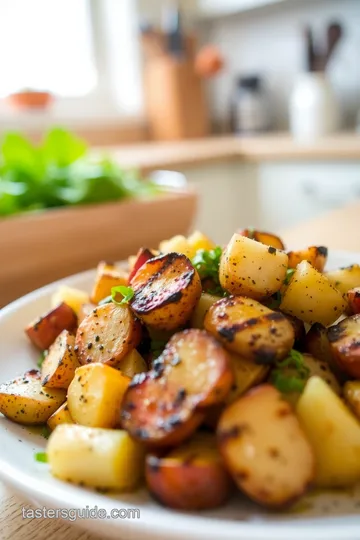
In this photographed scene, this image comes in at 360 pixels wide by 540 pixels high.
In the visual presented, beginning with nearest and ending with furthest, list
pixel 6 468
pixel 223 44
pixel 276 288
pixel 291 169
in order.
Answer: pixel 6 468
pixel 276 288
pixel 291 169
pixel 223 44

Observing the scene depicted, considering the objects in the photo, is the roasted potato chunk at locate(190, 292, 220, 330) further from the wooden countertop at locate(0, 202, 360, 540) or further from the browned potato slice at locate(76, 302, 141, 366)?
the wooden countertop at locate(0, 202, 360, 540)

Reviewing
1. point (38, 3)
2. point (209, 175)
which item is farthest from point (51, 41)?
point (209, 175)

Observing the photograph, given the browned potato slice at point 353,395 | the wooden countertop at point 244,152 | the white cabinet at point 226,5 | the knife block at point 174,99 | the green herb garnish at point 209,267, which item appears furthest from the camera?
the knife block at point 174,99

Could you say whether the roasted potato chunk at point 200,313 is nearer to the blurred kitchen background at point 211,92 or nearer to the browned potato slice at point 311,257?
the browned potato slice at point 311,257

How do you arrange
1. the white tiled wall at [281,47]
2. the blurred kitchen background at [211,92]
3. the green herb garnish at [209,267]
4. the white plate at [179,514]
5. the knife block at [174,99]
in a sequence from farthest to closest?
1. the knife block at [174,99]
2. the white tiled wall at [281,47]
3. the blurred kitchen background at [211,92]
4. the green herb garnish at [209,267]
5. the white plate at [179,514]

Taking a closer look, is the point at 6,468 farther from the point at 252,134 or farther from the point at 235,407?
the point at 252,134

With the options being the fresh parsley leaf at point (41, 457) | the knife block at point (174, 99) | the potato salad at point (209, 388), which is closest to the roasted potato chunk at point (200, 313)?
the potato salad at point (209, 388)

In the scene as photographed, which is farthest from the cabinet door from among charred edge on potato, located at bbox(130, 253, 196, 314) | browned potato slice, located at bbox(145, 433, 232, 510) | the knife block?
browned potato slice, located at bbox(145, 433, 232, 510)
